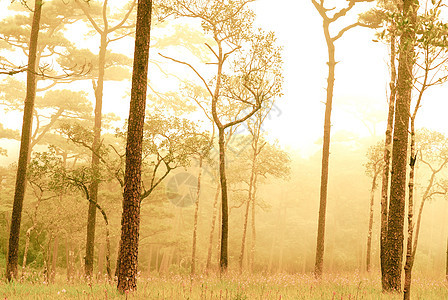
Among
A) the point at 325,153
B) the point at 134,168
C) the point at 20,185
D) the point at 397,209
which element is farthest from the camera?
the point at 325,153

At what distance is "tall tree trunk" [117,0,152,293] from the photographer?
852 centimetres

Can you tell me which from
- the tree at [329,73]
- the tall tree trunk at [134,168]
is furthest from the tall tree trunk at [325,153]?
the tall tree trunk at [134,168]

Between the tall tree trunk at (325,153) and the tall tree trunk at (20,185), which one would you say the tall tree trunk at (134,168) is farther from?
the tall tree trunk at (325,153)

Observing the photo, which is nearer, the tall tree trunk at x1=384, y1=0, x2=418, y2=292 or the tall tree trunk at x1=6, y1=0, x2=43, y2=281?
the tall tree trunk at x1=384, y1=0, x2=418, y2=292

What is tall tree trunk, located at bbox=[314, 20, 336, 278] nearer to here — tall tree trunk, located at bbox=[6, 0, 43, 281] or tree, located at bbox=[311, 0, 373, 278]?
tree, located at bbox=[311, 0, 373, 278]

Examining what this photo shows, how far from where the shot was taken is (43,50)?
28.1 metres

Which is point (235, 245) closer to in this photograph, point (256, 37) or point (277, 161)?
point (277, 161)

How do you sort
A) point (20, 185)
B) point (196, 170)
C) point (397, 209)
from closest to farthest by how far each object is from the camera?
point (397, 209), point (20, 185), point (196, 170)

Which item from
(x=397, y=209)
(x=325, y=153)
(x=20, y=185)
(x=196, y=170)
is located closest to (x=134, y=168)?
(x=397, y=209)

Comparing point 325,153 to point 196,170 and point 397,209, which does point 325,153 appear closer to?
point 397,209

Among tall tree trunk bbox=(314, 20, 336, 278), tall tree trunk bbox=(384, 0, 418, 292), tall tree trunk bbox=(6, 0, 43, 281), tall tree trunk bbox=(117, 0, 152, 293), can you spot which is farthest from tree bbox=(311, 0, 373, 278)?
tall tree trunk bbox=(6, 0, 43, 281)

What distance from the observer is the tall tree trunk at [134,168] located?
8.52 meters

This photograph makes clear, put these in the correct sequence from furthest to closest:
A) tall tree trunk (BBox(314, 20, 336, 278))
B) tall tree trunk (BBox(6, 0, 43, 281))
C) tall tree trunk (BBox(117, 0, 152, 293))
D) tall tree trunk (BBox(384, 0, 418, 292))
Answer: tall tree trunk (BBox(314, 20, 336, 278)) → tall tree trunk (BBox(6, 0, 43, 281)) → tall tree trunk (BBox(384, 0, 418, 292)) → tall tree trunk (BBox(117, 0, 152, 293))

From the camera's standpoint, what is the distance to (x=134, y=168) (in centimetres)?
863
